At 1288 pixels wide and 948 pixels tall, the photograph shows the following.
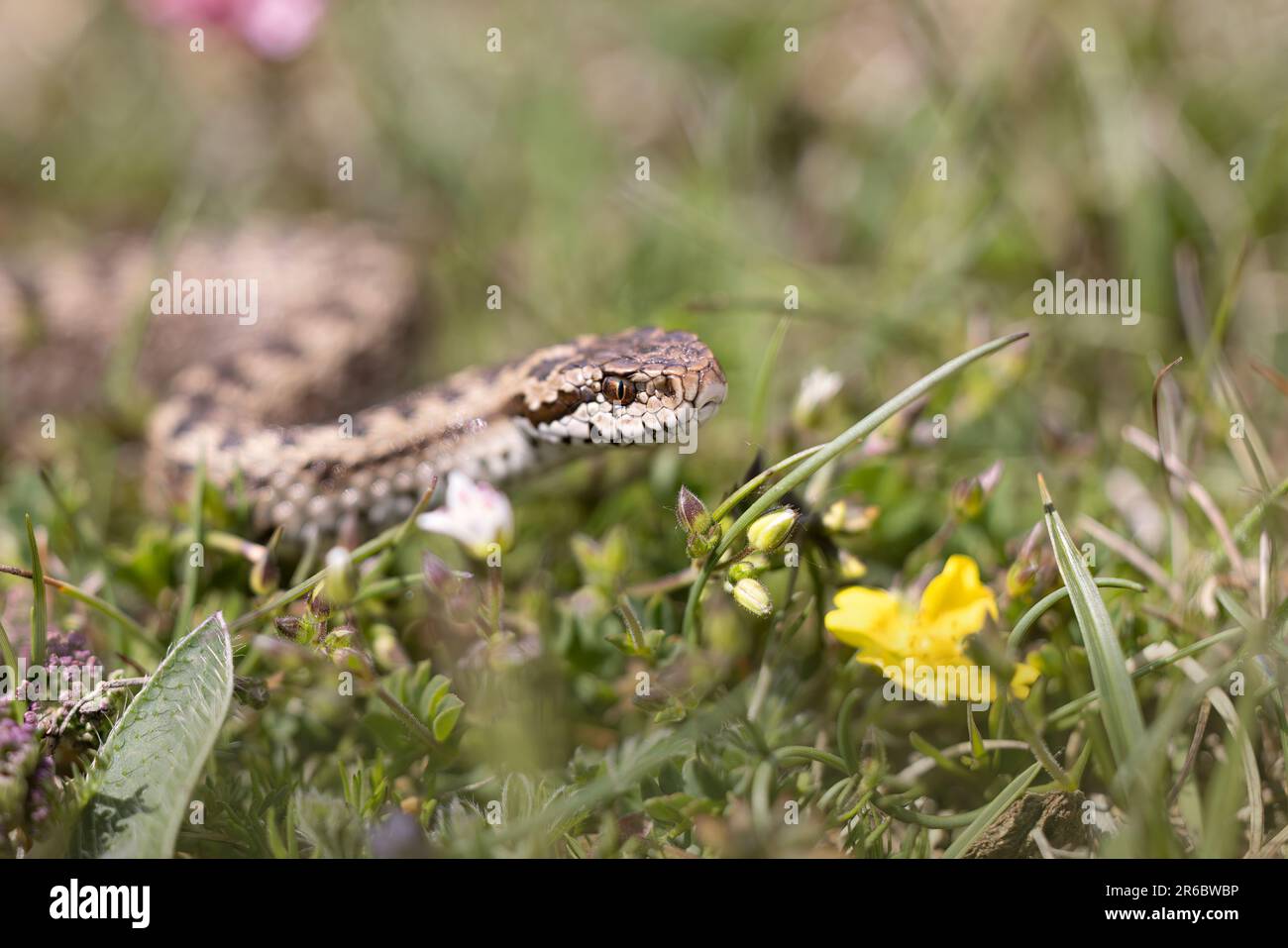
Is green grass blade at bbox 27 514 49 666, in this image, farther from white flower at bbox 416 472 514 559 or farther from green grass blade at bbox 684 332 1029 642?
green grass blade at bbox 684 332 1029 642

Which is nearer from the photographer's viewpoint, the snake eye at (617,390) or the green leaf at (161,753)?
the green leaf at (161,753)

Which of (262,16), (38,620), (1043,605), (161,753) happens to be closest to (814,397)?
(1043,605)

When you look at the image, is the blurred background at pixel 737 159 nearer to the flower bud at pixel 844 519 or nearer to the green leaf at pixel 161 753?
the flower bud at pixel 844 519

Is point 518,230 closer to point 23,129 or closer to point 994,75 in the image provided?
point 994,75

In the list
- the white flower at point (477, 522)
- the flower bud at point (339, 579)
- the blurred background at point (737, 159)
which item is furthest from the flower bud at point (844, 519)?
the flower bud at point (339, 579)

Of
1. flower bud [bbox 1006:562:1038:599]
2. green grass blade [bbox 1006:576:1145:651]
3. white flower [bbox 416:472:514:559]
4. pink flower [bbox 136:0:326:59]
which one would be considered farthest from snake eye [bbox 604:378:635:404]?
pink flower [bbox 136:0:326:59]

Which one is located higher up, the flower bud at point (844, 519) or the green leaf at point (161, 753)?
the flower bud at point (844, 519)
